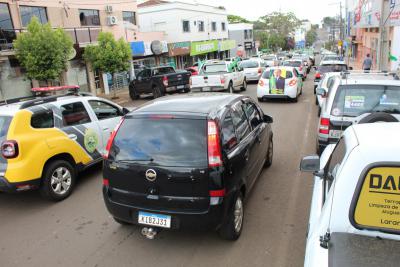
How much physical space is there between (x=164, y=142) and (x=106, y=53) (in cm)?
1707

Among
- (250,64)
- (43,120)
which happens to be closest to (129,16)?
(250,64)

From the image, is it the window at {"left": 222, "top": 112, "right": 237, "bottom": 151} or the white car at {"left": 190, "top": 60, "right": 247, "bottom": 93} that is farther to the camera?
the white car at {"left": 190, "top": 60, "right": 247, "bottom": 93}

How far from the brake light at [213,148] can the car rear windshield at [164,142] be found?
0.16 feet

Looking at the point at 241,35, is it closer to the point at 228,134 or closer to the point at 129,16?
the point at 129,16

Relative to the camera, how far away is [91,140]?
6773mm

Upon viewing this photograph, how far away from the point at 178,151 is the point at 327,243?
203 centimetres

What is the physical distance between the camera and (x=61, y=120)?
6230 mm

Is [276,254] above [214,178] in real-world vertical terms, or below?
below

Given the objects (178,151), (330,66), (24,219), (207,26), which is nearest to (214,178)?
(178,151)

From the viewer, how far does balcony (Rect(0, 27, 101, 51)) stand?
17.0 metres

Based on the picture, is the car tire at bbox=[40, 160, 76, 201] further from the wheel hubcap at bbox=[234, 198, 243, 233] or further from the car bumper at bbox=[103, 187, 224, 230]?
the wheel hubcap at bbox=[234, 198, 243, 233]

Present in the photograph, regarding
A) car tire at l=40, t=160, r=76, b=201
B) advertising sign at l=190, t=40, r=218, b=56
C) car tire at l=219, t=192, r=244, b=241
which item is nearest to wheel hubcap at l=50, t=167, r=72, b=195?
car tire at l=40, t=160, r=76, b=201

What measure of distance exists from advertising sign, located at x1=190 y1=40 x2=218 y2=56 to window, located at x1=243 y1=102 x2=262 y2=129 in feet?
109

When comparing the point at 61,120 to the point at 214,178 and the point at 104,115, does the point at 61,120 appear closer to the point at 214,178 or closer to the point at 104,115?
the point at 104,115
